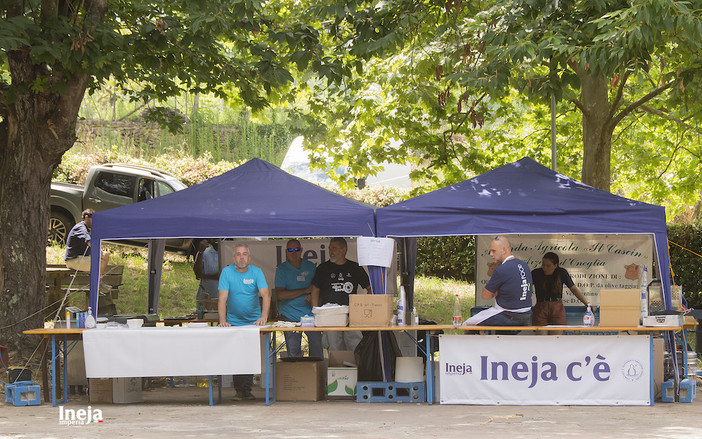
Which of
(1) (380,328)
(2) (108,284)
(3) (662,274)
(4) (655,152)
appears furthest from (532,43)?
(4) (655,152)

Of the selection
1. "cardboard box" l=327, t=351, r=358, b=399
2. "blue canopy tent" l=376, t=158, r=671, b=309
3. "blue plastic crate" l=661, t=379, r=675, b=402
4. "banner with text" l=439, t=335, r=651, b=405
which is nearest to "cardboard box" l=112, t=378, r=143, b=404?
"cardboard box" l=327, t=351, r=358, b=399

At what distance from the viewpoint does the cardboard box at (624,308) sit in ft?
28.3

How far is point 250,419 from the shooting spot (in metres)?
7.98

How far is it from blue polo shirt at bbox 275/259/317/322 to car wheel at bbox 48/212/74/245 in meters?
8.90

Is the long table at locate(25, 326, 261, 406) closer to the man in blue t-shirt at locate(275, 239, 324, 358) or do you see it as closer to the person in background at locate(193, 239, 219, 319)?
the man in blue t-shirt at locate(275, 239, 324, 358)

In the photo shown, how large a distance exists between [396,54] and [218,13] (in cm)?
463

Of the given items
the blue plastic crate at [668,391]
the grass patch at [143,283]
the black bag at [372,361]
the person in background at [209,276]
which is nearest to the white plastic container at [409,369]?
the black bag at [372,361]

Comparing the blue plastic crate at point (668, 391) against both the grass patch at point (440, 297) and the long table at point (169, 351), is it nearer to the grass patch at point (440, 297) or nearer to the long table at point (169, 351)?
the long table at point (169, 351)

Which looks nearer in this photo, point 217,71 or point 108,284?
point 217,71

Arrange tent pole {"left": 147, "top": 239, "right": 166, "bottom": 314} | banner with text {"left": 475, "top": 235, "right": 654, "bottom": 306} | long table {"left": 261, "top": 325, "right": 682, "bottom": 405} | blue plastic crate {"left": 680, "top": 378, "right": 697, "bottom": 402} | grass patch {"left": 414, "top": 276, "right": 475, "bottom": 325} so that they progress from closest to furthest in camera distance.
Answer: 1. long table {"left": 261, "top": 325, "right": 682, "bottom": 405}
2. blue plastic crate {"left": 680, "top": 378, "right": 697, "bottom": 402}
3. banner with text {"left": 475, "top": 235, "right": 654, "bottom": 306}
4. tent pole {"left": 147, "top": 239, "right": 166, "bottom": 314}
5. grass patch {"left": 414, "top": 276, "right": 475, "bottom": 325}

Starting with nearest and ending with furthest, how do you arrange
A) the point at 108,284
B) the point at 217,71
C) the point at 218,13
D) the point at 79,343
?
the point at 79,343 < the point at 218,13 < the point at 217,71 < the point at 108,284

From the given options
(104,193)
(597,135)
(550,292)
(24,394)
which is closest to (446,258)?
(597,135)

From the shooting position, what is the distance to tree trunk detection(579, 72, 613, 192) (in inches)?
564

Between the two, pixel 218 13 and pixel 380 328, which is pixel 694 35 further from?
pixel 218 13
